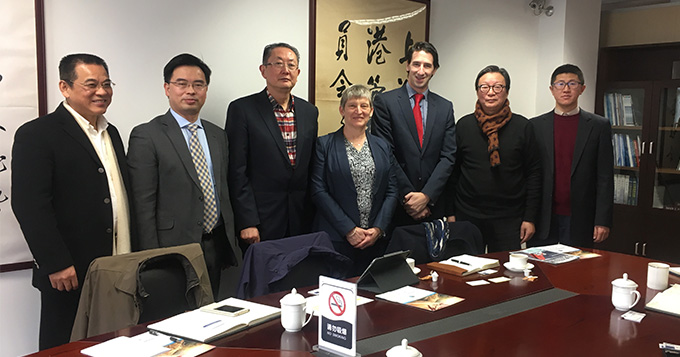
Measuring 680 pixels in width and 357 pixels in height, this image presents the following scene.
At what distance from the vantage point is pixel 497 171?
3.82m

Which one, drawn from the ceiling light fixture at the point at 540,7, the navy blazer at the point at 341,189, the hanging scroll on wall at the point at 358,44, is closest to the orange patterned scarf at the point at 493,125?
the navy blazer at the point at 341,189

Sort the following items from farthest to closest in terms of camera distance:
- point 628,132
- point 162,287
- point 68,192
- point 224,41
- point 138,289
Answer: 1. point 628,132
2. point 224,41
3. point 68,192
4. point 162,287
5. point 138,289

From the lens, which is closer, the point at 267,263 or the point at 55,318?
the point at 267,263

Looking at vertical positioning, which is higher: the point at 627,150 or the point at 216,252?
the point at 627,150

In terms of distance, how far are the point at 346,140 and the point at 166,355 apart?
2.11 meters

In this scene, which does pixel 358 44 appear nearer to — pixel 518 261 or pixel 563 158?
pixel 563 158

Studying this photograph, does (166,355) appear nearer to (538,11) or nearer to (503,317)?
(503,317)

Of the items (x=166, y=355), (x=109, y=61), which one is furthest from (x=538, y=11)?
(x=166, y=355)

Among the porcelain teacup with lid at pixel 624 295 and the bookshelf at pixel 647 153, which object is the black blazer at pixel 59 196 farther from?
the bookshelf at pixel 647 153

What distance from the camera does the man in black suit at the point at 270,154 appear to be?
333 cm

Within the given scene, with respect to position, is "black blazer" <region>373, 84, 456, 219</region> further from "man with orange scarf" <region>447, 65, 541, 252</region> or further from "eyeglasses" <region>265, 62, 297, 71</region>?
"eyeglasses" <region>265, 62, 297, 71</region>

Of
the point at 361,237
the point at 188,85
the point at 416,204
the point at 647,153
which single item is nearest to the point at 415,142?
the point at 416,204

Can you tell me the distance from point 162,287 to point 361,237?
145 centimetres

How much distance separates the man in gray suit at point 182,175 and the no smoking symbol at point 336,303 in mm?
1516
